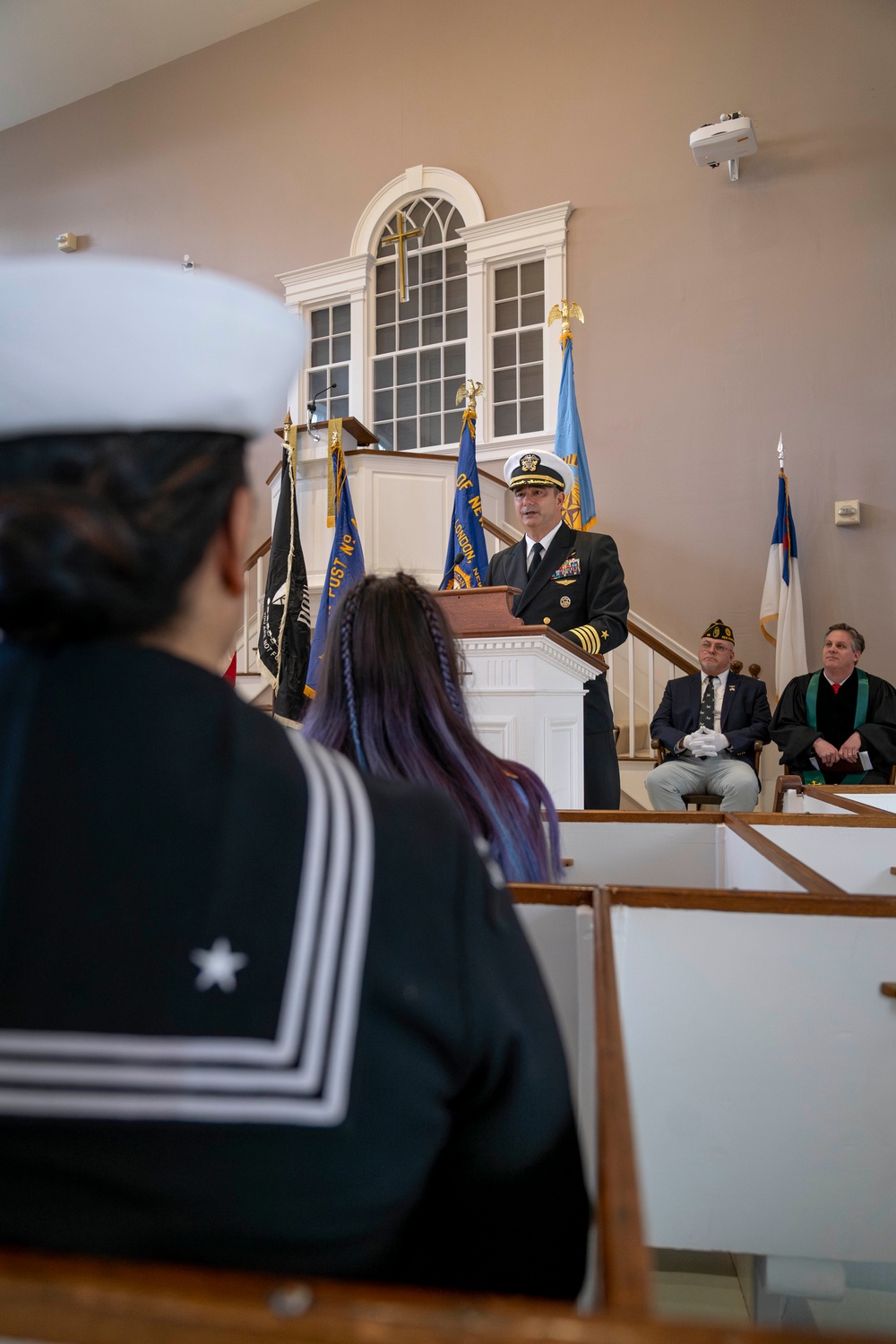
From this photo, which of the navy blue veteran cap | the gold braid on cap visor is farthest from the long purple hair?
the navy blue veteran cap

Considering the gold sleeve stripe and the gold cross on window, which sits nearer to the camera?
the gold sleeve stripe

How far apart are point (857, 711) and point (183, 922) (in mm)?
4630

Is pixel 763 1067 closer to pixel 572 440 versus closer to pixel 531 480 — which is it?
pixel 531 480

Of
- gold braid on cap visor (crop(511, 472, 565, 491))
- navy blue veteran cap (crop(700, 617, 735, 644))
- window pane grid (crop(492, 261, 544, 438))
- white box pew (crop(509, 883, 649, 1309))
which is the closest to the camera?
white box pew (crop(509, 883, 649, 1309))

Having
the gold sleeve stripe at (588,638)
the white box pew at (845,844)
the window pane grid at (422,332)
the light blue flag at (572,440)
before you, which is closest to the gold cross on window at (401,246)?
the window pane grid at (422,332)

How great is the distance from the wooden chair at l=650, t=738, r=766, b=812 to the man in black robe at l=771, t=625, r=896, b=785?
0.43 ft

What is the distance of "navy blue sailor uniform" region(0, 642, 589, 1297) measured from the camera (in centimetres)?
46

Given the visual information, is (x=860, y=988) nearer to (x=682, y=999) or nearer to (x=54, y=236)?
(x=682, y=999)

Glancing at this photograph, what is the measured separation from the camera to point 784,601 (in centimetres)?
539

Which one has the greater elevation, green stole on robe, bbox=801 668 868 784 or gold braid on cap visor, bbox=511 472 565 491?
gold braid on cap visor, bbox=511 472 565 491

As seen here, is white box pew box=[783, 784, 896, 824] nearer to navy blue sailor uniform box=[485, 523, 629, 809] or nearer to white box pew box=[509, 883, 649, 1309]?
navy blue sailor uniform box=[485, 523, 629, 809]

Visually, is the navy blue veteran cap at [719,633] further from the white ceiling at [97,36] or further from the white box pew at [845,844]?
the white ceiling at [97,36]

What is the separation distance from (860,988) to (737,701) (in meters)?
3.97

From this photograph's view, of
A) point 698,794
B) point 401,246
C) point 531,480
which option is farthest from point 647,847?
point 401,246
